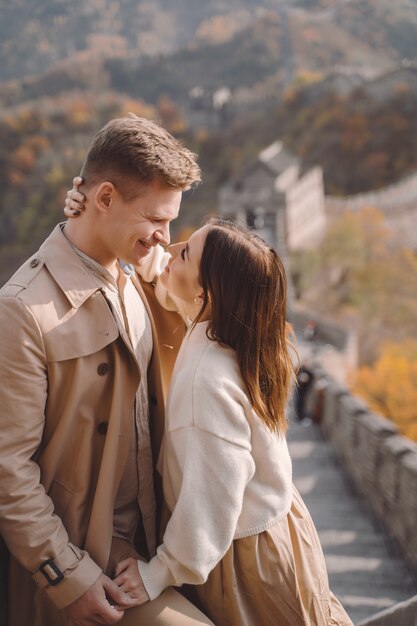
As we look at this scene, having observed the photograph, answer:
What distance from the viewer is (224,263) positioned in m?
1.82

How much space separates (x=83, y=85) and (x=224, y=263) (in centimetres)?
7085

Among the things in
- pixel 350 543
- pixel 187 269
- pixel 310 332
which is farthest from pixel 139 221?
pixel 310 332

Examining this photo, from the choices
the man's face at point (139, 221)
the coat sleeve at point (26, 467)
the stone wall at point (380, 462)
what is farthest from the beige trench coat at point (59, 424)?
the stone wall at point (380, 462)

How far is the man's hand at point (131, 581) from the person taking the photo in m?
1.74

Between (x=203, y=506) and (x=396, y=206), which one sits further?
(x=396, y=206)

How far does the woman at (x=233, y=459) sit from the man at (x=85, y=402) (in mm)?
112

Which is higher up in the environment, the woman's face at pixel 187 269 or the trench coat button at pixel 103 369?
the woman's face at pixel 187 269

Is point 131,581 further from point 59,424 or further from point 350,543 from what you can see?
point 350,543

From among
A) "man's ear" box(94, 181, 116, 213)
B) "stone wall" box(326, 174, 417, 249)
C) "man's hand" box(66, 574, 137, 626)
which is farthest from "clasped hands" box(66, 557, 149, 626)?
"stone wall" box(326, 174, 417, 249)

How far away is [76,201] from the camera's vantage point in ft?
6.20

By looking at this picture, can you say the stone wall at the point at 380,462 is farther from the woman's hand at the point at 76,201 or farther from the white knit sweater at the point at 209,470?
the woman's hand at the point at 76,201

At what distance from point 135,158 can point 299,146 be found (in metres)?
50.4

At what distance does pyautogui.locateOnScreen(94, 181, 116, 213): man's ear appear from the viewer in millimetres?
1806

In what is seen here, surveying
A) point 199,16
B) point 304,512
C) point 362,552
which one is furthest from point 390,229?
point 199,16
